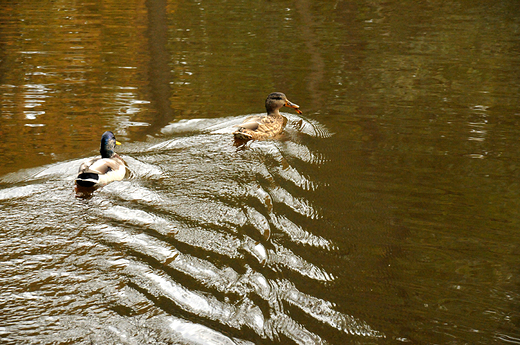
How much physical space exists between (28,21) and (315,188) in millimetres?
17018

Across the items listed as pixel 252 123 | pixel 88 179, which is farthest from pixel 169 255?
pixel 252 123

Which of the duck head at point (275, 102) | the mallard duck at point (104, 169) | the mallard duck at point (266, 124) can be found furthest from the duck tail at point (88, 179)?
the duck head at point (275, 102)

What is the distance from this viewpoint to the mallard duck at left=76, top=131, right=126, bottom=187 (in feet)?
18.9

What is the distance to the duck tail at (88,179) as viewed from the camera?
5.72 m

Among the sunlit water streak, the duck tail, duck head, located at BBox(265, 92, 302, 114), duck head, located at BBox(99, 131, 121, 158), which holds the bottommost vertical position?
the sunlit water streak

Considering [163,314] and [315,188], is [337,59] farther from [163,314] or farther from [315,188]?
[163,314]

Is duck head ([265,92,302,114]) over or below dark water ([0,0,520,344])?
over

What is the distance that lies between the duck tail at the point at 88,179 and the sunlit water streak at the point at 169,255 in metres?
0.14

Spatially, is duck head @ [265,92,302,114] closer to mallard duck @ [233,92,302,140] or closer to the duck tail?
mallard duck @ [233,92,302,140]

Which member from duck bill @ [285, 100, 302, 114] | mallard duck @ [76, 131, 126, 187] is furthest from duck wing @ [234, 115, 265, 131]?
mallard duck @ [76, 131, 126, 187]

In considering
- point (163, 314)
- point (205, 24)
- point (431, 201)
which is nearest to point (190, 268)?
point (163, 314)

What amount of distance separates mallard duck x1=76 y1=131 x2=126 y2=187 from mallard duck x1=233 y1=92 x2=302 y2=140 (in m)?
1.76

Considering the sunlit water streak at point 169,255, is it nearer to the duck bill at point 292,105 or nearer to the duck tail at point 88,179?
the duck tail at point 88,179

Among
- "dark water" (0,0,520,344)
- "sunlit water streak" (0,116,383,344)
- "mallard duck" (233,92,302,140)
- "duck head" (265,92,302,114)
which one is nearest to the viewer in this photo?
"sunlit water streak" (0,116,383,344)
